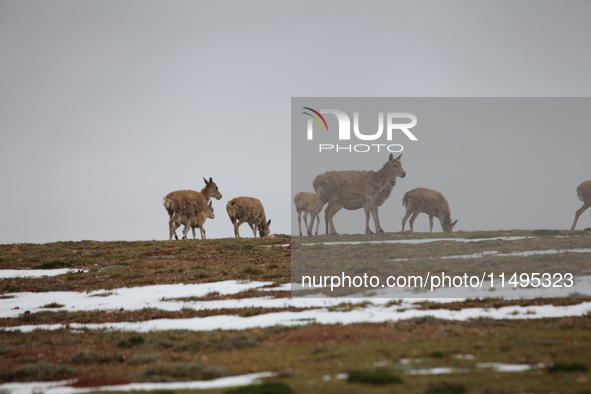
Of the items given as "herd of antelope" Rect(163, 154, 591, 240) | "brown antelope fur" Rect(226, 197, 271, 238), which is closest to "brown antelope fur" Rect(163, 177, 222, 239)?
"herd of antelope" Rect(163, 154, 591, 240)

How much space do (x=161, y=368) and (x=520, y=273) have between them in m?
13.5

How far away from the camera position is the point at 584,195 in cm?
3888

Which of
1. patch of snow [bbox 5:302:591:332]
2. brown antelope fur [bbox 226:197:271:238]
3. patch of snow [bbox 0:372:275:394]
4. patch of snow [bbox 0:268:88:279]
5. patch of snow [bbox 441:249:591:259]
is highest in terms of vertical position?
brown antelope fur [bbox 226:197:271:238]

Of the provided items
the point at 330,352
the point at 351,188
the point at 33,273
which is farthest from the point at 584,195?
the point at 330,352

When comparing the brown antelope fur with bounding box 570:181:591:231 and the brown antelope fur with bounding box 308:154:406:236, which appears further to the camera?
the brown antelope fur with bounding box 308:154:406:236

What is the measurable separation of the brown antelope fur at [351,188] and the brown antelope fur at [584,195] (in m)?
11.1

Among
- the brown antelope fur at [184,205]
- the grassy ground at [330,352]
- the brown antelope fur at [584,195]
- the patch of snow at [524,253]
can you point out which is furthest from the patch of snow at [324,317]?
the brown antelope fur at [584,195]

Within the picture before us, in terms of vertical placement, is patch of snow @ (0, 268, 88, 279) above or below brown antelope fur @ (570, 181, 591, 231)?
below

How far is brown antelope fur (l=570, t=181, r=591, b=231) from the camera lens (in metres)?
38.2

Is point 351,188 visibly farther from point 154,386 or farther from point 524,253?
point 154,386

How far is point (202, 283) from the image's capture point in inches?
920

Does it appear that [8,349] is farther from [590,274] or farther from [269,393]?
[590,274]

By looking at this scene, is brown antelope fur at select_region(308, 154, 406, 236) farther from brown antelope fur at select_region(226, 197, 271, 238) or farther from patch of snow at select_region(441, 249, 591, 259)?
patch of snow at select_region(441, 249, 591, 259)

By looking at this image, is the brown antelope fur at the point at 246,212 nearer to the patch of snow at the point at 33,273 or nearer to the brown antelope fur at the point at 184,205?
the brown antelope fur at the point at 184,205
